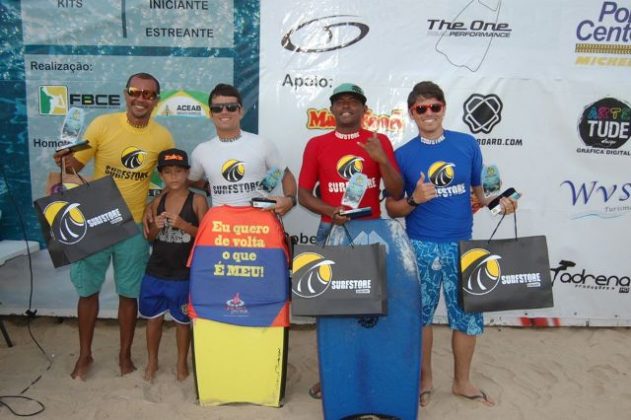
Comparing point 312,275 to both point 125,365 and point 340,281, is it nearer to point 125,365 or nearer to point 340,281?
point 340,281

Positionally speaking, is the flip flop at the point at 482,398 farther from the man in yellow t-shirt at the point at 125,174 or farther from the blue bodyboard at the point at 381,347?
the man in yellow t-shirt at the point at 125,174

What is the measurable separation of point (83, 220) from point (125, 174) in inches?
16.1

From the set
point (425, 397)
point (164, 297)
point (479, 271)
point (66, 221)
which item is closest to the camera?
point (479, 271)

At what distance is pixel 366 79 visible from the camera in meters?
3.83

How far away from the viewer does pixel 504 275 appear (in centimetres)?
268

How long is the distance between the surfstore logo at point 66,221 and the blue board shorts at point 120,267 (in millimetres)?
337

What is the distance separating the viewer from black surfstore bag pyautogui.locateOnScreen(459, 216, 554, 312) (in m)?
2.67

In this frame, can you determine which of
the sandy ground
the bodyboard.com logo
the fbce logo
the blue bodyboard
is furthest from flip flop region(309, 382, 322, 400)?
the bodyboard.com logo

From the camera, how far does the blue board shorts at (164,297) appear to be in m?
3.06

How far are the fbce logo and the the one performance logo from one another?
4.91 ft

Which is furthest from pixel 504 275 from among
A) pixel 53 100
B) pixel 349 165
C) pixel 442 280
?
pixel 53 100

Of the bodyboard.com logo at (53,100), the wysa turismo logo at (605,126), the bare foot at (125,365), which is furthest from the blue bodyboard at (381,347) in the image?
the bodyboard.com logo at (53,100)

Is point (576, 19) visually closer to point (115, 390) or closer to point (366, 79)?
point (366, 79)

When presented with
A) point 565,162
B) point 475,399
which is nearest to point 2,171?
point 475,399
